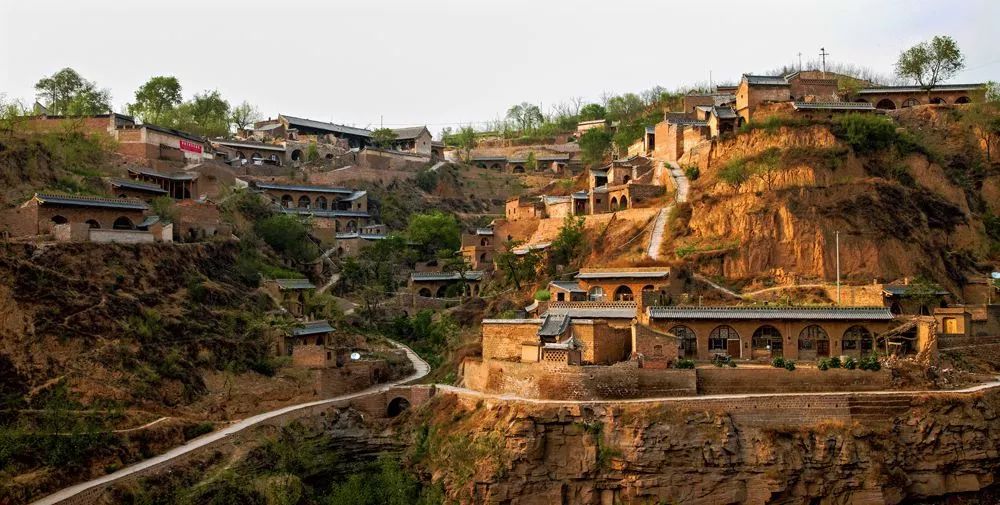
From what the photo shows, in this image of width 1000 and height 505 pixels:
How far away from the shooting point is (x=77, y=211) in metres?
40.1

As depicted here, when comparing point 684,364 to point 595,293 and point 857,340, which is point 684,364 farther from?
point 595,293

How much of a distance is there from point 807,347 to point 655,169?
18.4 meters

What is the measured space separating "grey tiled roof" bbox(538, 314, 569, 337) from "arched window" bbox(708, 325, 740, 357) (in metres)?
5.76

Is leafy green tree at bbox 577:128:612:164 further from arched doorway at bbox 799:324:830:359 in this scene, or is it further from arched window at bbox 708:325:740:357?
arched doorway at bbox 799:324:830:359

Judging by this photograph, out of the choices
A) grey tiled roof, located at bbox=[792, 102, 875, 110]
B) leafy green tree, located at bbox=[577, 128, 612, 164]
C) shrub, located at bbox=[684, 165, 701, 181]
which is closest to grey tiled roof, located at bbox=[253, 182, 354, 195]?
leafy green tree, located at bbox=[577, 128, 612, 164]

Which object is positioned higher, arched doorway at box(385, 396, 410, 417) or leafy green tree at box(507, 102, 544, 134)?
leafy green tree at box(507, 102, 544, 134)

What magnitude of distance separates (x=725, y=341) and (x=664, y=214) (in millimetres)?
11965

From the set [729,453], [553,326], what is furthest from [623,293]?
[729,453]

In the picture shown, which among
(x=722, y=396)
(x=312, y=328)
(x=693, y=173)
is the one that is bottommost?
(x=722, y=396)

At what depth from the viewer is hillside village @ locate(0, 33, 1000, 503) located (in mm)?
33281

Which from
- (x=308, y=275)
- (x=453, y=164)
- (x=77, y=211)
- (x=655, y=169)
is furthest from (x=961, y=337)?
(x=453, y=164)

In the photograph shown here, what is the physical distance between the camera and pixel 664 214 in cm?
4719

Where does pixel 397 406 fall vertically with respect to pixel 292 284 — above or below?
below

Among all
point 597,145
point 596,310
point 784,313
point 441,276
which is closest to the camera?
point 784,313
